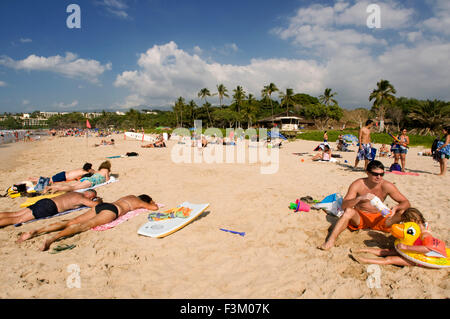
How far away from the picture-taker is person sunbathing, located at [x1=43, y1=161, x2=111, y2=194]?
18.9ft

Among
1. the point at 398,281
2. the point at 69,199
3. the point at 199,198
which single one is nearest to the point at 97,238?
the point at 69,199

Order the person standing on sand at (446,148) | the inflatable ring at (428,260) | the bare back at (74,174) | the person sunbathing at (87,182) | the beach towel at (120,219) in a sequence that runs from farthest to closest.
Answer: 1. the person standing on sand at (446,148)
2. the bare back at (74,174)
3. the person sunbathing at (87,182)
4. the beach towel at (120,219)
5. the inflatable ring at (428,260)

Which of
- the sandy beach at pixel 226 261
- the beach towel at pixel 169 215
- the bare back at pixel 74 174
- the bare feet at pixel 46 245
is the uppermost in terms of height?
the bare back at pixel 74 174

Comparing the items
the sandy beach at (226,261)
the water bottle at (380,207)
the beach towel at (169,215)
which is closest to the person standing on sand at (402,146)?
the sandy beach at (226,261)

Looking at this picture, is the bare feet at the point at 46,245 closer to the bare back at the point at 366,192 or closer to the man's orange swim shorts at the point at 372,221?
the bare back at the point at 366,192

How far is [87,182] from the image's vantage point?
6.26m

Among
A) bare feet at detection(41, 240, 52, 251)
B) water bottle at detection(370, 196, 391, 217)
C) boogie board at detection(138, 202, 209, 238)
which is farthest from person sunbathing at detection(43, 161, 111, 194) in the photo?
water bottle at detection(370, 196, 391, 217)

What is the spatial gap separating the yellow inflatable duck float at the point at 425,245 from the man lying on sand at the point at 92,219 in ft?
13.7

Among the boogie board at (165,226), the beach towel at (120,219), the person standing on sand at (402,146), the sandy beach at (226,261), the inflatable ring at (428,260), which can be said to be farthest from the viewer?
the person standing on sand at (402,146)

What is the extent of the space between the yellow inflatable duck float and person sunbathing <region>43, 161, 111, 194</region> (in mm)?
6833

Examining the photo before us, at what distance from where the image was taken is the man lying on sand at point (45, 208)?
3962mm

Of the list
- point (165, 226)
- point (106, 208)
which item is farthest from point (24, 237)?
point (165, 226)

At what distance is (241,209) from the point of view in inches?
191
